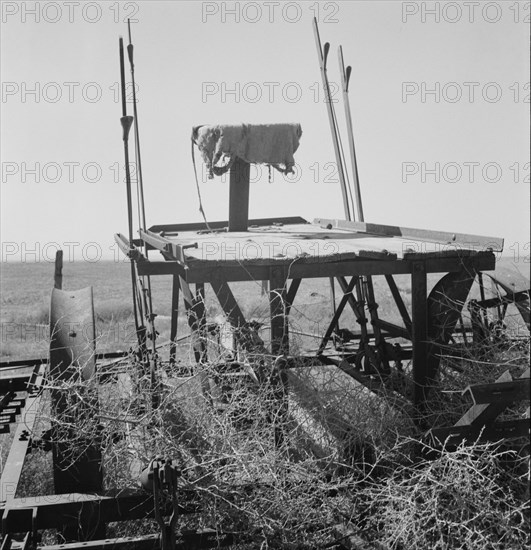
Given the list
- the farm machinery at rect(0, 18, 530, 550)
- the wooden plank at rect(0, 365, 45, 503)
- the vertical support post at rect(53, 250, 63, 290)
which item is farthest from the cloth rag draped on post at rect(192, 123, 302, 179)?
the wooden plank at rect(0, 365, 45, 503)

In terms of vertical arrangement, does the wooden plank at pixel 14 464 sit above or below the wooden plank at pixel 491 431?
below

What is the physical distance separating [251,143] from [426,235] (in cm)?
172

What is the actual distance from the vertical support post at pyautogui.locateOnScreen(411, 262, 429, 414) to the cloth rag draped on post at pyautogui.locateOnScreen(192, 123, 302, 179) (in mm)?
1806

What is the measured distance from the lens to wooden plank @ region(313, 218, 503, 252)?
16.4ft

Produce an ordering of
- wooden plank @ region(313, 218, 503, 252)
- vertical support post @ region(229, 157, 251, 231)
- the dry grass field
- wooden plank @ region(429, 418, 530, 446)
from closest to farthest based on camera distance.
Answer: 1. the dry grass field
2. wooden plank @ region(429, 418, 530, 446)
3. wooden plank @ region(313, 218, 503, 252)
4. vertical support post @ region(229, 157, 251, 231)

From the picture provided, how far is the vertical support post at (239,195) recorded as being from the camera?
21.0 feet

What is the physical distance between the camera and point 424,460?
391 cm

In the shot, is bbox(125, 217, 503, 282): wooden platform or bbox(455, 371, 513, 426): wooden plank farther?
bbox(125, 217, 503, 282): wooden platform

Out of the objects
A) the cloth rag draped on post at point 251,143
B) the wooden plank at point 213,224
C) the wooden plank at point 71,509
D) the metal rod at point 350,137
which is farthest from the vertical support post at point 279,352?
the wooden plank at point 213,224

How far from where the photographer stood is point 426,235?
5961 millimetres

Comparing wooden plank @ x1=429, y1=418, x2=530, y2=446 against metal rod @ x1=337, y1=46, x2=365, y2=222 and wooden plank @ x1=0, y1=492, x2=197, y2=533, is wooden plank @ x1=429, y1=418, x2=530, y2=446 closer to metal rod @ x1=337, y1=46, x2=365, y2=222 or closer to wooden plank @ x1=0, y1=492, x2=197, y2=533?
wooden plank @ x1=0, y1=492, x2=197, y2=533

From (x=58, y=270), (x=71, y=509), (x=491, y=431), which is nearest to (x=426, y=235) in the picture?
(x=491, y=431)

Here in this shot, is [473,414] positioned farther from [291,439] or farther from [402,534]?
[291,439]

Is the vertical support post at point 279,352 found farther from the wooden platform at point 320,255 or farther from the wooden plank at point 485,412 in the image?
the wooden plank at point 485,412
